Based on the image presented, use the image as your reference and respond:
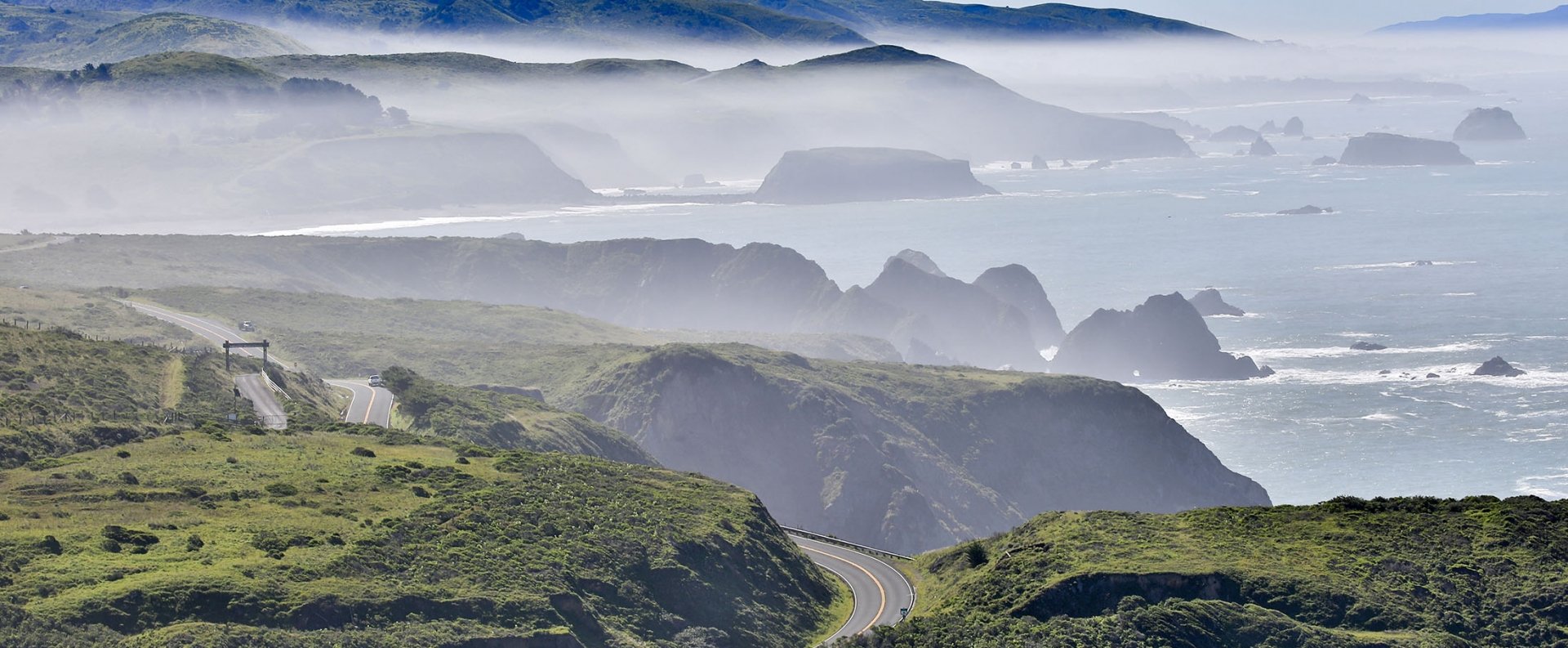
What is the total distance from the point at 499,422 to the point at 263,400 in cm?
1467

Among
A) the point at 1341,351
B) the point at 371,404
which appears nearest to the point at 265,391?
the point at 371,404

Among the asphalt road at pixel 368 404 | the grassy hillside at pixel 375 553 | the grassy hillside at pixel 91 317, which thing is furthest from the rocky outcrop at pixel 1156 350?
the grassy hillside at pixel 375 553

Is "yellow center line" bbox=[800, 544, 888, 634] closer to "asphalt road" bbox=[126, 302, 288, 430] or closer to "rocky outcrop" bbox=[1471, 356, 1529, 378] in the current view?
"asphalt road" bbox=[126, 302, 288, 430]

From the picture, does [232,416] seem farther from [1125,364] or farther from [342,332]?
[1125,364]

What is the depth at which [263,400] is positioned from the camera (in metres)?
98.1

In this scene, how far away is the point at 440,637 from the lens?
56.2 metres

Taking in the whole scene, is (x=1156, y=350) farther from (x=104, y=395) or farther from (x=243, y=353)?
(x=104, y=395)

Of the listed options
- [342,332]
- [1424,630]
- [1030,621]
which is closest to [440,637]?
[1030,621]

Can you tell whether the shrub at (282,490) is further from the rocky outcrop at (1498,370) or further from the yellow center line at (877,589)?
the rocky outcrop at (1498,370)

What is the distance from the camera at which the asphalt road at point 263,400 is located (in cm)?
9045

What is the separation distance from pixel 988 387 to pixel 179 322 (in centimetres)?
6143

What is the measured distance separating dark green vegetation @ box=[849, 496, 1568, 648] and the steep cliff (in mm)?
53845

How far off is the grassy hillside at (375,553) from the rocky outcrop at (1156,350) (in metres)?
106

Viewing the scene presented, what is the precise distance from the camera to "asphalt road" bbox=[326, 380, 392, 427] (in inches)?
4099
